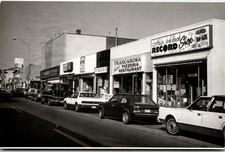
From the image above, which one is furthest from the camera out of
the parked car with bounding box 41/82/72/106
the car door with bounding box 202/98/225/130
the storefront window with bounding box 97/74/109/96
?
the storefront window with bounding box 97/74/109/96

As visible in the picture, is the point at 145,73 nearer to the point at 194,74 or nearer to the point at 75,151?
the point at 194,74

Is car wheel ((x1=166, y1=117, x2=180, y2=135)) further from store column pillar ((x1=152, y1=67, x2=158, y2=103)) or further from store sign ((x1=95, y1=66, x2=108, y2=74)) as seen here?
store sign ((x1=95, y1=66, x2=108, y2=74))

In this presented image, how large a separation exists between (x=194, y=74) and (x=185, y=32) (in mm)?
2596

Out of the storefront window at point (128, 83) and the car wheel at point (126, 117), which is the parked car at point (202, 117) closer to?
the car wheel at point (126, 117)

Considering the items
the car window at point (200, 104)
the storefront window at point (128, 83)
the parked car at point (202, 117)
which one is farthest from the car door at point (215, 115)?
the storefront window at point (128, 83)

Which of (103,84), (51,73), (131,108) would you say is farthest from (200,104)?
(51,73)

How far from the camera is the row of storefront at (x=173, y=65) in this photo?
43.2 feet

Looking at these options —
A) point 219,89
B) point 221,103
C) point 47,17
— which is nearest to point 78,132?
point 221,103

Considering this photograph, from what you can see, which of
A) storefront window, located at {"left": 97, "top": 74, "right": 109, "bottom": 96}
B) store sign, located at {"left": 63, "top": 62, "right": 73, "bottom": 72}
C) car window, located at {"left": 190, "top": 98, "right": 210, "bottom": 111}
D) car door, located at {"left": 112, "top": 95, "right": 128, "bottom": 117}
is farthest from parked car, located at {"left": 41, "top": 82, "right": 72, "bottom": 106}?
car window, located at {"left": 190, "top": 98, "right": 210, "bottom": 111}

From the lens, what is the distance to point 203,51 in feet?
45.2

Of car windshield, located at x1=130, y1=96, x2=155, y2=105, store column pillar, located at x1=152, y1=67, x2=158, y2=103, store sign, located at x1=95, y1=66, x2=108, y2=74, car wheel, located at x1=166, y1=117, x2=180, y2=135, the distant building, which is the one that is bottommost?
car wheel, located at x1=166, y1=117, x2=180, y2=135

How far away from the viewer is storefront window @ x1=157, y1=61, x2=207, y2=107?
553 inches

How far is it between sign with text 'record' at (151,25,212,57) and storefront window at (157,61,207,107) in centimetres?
97

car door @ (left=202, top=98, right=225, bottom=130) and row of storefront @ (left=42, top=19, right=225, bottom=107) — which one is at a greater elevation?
row of storefront @ (left=42, top=19, right=225, bottom=107)
